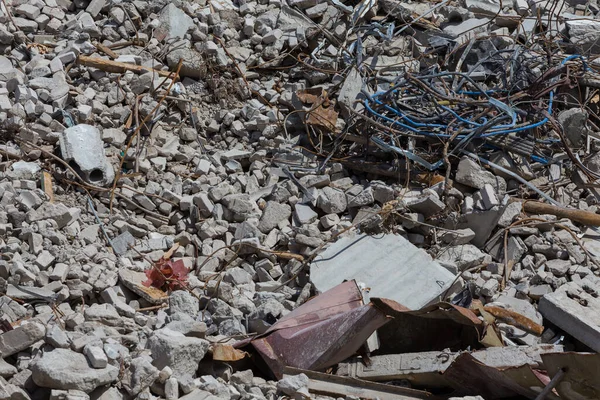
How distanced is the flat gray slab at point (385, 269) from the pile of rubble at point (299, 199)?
1 centimetres

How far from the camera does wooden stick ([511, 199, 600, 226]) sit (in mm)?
5543

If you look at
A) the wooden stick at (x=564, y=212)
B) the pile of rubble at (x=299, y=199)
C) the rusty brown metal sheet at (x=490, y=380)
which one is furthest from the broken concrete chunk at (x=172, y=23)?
the rusty brown metal sheet at (x=490, y=380)

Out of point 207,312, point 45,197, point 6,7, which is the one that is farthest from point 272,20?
point 207,312

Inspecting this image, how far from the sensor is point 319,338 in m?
4.30

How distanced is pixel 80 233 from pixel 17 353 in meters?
1.32

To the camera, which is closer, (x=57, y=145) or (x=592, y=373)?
(x=592, y=373)

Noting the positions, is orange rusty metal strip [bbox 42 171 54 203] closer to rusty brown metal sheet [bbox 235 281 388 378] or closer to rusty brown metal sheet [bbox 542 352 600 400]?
rusty brown metal sheet [bbox 235 281 388 378]

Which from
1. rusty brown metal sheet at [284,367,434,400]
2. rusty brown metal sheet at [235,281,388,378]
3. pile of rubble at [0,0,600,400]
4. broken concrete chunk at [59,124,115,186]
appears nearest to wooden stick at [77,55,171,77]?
pile of rubble at [0,0,600,400]

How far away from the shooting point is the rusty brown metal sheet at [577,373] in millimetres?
3697

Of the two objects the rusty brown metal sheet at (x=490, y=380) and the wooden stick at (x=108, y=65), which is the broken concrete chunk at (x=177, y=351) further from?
the wooden stick at (x=108, y=65)

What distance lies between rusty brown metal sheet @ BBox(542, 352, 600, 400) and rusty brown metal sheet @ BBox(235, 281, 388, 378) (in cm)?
89

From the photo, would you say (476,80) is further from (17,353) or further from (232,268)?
(17,353)

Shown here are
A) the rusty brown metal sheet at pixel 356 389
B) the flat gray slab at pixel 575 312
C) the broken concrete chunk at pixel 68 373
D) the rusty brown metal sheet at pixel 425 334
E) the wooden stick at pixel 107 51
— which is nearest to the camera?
the broken concrete chunk at pixel 68 373

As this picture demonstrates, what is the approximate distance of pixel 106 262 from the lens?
504cm
